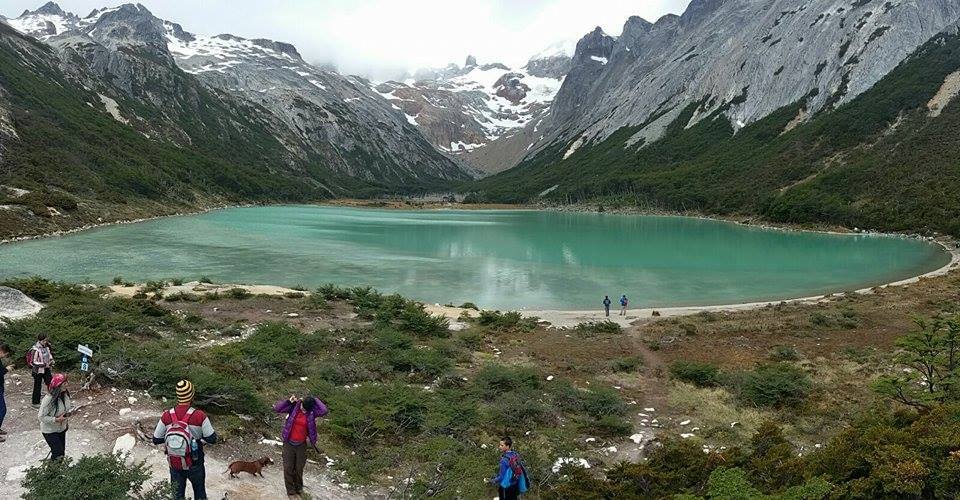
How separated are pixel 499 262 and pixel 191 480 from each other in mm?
53826

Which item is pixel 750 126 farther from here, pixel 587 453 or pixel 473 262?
pixel 587 453

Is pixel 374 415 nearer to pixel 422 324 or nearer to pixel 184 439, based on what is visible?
pixel 184 439

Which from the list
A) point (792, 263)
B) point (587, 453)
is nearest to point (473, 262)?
point (792, 263)

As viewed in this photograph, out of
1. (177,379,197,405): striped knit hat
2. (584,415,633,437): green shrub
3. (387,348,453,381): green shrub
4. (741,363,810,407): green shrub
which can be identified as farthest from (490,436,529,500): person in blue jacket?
(741,363,810,407): green shrub

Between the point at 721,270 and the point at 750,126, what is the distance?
502 ft

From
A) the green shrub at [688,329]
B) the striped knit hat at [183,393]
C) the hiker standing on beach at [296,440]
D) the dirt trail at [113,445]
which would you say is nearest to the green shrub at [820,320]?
the green shrub at [688,329]

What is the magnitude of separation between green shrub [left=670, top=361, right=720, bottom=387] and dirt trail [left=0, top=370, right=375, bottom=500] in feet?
45.9

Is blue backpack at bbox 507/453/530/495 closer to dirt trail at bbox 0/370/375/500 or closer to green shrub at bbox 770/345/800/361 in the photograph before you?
dirt trail at bbox 0/370/375/500

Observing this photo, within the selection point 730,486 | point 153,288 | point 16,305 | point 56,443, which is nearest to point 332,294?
point 153,288

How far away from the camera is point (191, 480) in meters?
8.29

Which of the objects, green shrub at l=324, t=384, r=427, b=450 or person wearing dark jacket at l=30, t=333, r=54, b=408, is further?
green shrub at l=324, t=384, r=427, b=450

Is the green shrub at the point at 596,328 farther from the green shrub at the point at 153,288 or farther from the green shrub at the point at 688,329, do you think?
the green shrub at the point at 153,288

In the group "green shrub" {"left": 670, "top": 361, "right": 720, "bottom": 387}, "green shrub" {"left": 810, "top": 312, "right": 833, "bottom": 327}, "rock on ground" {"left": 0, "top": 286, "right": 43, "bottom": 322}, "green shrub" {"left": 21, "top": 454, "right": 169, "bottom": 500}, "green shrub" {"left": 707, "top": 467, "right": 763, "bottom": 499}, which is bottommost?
"green shrub" {"left": 670, "top": 361, "right": 720, "bottom": 387}

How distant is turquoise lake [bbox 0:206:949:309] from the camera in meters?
45.0
